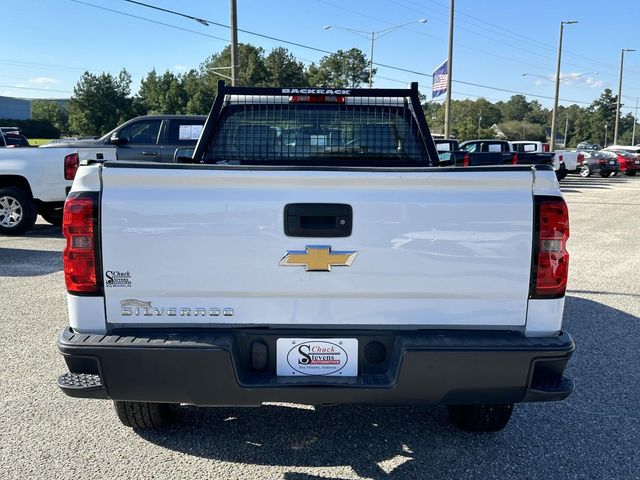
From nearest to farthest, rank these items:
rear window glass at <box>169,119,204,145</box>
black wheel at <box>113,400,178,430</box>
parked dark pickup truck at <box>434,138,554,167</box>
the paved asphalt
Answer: the paved asphalt, black wheel at <box>113,400,178,430</box>, rear window glass at <box>169,119,204,145</box>, parked dark pickup truck at <box>434,138,554,167</box>

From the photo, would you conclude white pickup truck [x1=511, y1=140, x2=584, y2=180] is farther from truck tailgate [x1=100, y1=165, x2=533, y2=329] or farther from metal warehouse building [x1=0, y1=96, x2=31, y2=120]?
metal warehouse building [x1=0, y1=96, x2=31, y2=120]

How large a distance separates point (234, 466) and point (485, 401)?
1344 mm

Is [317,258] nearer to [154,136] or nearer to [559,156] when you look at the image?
[154,136]

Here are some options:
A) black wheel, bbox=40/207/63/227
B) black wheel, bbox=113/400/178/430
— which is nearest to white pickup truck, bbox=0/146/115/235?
black wheel, bbox=40/207/63/227

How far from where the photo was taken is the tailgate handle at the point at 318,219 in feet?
8.38

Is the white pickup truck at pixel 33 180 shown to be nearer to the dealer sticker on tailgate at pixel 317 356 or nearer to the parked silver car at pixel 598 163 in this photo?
the dealer sticker on tailgate at pixel 317 356

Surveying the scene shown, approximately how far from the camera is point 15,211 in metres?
10.4

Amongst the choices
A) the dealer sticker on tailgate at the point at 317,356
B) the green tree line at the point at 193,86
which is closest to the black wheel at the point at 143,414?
the dealer sticker on tailgate at the point at 317,356

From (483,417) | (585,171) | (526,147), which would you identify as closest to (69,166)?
(483,417)

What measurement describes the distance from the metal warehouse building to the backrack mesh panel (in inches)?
4396

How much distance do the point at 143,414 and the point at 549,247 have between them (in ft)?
7.59

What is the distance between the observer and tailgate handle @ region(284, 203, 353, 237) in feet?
8.38

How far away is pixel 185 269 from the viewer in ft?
8.44

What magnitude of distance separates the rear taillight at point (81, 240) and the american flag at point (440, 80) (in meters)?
27.6
